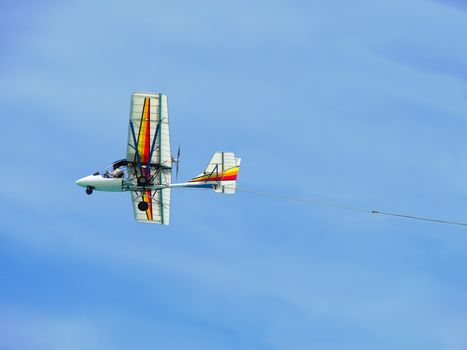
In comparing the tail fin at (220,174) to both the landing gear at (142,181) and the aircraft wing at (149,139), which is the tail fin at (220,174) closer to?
the aircraft wing at (149,139)

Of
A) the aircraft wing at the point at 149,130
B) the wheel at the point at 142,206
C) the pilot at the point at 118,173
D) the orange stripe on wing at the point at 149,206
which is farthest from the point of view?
the orange stripe on wing at the point at 149,206

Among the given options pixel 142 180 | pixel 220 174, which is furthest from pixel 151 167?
pixel 220 174

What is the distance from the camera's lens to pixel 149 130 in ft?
182

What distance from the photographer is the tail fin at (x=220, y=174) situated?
197 ft

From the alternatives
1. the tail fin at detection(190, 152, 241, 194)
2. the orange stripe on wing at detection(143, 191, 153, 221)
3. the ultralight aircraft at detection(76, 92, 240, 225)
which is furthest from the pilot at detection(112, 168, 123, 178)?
the tail fin at detection(190, 152, 241, 194)

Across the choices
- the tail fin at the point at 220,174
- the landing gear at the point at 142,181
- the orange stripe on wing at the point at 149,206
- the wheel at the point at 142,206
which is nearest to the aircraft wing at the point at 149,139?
the landing gear at the point at 142,181

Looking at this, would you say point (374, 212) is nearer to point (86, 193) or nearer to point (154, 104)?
point (154, 104)

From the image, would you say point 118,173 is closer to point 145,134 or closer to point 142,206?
point 142,206

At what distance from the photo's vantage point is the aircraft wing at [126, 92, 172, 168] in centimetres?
5416

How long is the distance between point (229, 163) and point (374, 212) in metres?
14.6

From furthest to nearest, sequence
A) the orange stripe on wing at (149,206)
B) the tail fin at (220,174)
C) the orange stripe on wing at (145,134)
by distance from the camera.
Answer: the orange stripe on wing at (149,206), the tail fin at (220,174), the orange stripe on wing at (145,134)

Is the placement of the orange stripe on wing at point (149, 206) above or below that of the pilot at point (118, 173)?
below

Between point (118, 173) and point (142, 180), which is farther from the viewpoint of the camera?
point (142, 180)

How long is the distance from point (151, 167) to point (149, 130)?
146 inches
